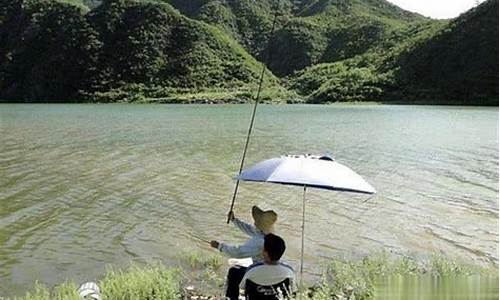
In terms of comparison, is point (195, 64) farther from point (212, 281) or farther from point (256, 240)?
point (256, 240)

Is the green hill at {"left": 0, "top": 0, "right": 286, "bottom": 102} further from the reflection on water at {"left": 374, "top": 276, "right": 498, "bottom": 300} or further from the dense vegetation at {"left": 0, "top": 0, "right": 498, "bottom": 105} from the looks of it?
the reflection on water at {"left": 374, "top": 276, "right": 498, "bottom": 300}

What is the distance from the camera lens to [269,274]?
5.98m

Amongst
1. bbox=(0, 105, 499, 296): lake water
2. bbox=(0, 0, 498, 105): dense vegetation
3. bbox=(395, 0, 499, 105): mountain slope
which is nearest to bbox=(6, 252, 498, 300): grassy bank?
bbox=(0, 105, 499, 296): lake water

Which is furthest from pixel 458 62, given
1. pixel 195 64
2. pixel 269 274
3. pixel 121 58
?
pixel 269 274

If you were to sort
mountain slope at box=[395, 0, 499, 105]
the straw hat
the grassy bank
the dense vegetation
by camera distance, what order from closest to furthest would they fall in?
the straw hat → the grassy bank → mountain slope at box=[395, 0, 499, 105] → the dense vegetation

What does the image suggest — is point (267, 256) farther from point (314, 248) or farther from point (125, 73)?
point (125, 73)

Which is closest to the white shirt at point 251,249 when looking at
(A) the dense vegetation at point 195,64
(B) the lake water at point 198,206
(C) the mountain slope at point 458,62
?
(B) the lake water at point 198,206

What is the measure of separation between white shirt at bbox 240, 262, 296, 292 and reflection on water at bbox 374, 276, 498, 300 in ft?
9.63

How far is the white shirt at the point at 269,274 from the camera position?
5.95 metres

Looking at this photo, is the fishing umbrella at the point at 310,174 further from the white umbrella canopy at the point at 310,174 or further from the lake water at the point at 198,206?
the lake water at the point at 198,206

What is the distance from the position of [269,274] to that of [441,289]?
3.22 metres

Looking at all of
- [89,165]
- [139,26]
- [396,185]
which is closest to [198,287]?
[396,185]

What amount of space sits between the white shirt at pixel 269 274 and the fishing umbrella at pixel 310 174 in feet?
2.91

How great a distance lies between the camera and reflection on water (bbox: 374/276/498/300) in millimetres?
2770
